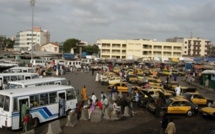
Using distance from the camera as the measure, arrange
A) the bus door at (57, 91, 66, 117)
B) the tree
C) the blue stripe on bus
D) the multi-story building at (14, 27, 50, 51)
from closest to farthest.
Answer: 1. the blue stripe on bus
2. the bus door at (57, 91, 66, 117)
3. the tree
4. the multi-story building at (14, 27, 50, 51)

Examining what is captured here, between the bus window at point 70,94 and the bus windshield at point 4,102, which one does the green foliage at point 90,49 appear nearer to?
the bus window at point 70,94

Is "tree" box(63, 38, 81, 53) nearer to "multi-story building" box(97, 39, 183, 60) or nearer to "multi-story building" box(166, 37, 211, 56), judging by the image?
"multi-story building" box(97, 39, 183, 60)

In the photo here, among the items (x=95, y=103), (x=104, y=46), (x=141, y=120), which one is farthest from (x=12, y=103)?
(x=104, y=46)

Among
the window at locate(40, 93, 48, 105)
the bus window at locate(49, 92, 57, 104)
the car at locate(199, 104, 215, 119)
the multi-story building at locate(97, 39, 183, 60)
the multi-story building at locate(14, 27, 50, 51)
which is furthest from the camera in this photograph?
the multi-story building at locate(14, 27, 50, 51)

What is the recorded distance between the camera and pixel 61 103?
673 inches

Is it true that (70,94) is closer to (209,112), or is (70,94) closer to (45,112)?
(45,112)

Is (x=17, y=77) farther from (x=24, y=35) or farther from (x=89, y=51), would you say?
(x=24, y=35)

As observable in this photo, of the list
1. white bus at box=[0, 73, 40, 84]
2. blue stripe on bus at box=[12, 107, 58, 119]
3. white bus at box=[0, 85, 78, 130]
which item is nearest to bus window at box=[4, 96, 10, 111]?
white bus at box=[0, 85, 78, 130]

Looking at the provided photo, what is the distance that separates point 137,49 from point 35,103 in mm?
100537

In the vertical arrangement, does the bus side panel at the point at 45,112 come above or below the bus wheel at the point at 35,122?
above

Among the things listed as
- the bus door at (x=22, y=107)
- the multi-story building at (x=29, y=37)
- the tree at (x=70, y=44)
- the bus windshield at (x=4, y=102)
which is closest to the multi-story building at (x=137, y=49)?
the tree at (x=70, y=44)

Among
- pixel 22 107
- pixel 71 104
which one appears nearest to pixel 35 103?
pixel 22 107

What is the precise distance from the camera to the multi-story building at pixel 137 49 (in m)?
115

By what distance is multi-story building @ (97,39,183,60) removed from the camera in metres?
115
